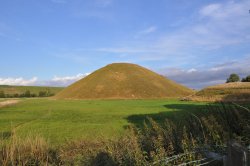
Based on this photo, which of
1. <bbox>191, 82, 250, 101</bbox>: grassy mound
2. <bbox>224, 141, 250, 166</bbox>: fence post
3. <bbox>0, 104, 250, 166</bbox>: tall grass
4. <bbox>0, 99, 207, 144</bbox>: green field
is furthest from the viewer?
<bbox>191, 82, 250, 101</bbox>: grassy mound

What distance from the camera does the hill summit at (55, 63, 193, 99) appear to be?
9125 cm

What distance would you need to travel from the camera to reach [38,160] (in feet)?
32.3

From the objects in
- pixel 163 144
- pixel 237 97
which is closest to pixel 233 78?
pixel 237 97

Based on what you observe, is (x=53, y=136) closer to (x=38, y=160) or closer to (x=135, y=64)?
(x=38, y=160)

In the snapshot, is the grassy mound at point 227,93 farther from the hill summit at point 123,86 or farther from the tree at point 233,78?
the hill summit at point 123,86

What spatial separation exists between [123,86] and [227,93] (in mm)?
50414

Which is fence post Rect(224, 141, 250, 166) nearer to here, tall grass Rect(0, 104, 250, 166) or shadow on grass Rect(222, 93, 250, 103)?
tall grass Rect(0, 104, 250, 166)

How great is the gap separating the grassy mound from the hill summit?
3389cm

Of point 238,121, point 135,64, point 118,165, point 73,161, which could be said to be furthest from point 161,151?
point 135,64

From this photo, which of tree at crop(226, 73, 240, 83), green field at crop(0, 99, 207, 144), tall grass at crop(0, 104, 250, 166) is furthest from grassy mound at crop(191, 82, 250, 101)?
tall grass at crop(0, 104, 250, 166)

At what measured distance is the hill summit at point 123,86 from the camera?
9125 centimetres

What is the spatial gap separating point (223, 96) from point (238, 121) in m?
41.6

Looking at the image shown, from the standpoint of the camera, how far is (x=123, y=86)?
9694 cm

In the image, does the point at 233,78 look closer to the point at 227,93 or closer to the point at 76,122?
the point at 227,93
